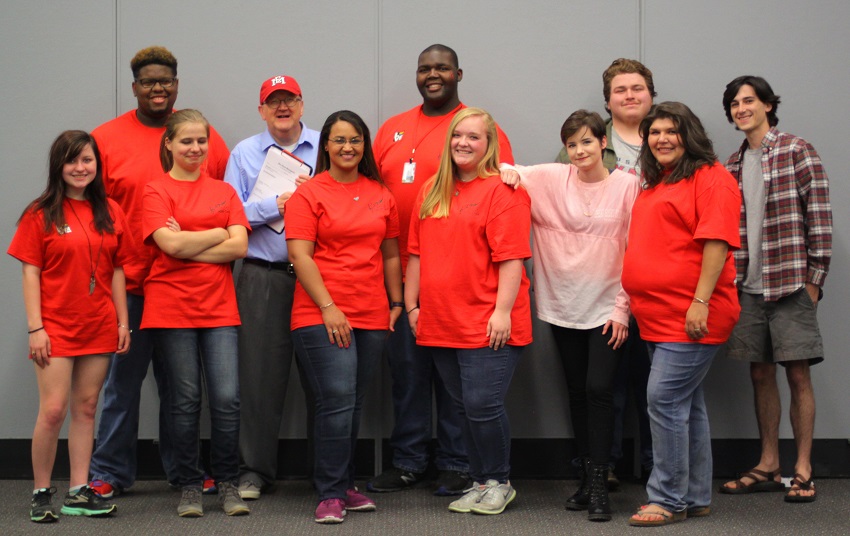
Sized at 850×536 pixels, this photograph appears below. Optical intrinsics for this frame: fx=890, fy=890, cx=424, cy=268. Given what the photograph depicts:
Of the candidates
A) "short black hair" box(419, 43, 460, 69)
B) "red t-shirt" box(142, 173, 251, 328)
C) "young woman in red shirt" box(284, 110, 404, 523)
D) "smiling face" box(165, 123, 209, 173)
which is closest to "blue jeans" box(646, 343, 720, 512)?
"young woman in red shirt" box(284, 110, 404, 523)

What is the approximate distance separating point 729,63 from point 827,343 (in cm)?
131

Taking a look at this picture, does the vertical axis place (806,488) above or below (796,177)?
below

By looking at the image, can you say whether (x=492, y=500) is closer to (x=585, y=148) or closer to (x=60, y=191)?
(x=585, y=148)

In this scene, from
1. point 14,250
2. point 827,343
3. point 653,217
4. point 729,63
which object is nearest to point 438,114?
point 653,217

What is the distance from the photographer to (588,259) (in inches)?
129

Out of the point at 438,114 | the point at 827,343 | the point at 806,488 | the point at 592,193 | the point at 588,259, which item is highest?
the point at 438,114

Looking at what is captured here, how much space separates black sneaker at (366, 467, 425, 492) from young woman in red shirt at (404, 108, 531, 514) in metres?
0.43

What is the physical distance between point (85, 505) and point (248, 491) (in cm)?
59

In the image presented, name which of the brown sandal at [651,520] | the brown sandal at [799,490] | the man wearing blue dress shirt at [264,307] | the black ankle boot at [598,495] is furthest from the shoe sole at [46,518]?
the brown sandal at [799,490]

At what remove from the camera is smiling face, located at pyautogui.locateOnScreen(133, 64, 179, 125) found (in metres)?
3.55

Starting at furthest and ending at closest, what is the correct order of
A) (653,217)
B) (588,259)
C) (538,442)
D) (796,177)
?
1. (538,442)
2. (796,177)
3. (588,259)
4. (653,217)

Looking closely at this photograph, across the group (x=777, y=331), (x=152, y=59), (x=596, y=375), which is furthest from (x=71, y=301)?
(x=777, y=331)

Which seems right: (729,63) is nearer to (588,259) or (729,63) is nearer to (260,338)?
(588,259)

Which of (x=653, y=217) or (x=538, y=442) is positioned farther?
(x=538, y=442)
